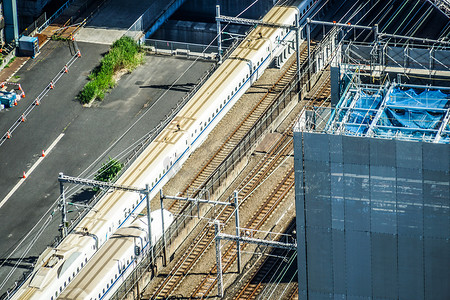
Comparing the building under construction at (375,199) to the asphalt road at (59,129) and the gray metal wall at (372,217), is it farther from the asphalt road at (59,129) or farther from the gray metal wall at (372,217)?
the asphalt road at (59,129)

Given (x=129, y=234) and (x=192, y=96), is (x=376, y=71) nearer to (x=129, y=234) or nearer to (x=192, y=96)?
(x=129, y=234)

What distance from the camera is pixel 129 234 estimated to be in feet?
343

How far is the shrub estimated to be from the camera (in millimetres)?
128750

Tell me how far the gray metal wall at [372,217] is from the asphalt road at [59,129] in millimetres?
39338

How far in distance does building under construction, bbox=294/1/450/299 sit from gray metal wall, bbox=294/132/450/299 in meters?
0.05

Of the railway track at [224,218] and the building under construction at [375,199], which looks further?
the railway track at [224,218]

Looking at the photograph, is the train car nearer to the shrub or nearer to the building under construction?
the shrub

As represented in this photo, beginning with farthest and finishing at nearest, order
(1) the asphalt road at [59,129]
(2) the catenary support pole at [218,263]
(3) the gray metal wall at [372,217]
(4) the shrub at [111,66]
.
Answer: (4) the shrub at [111,66], (1) the asphalt road at [59,129], (2) the catenary support pole at [218,263], (3) the gray metal wall at [372,217]

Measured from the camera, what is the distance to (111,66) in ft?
433

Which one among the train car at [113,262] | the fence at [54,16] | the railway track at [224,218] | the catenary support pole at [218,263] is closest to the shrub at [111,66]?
the fence at [54,16]

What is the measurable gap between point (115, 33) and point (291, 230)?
40443 mm

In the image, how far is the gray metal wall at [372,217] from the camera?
69.2 m

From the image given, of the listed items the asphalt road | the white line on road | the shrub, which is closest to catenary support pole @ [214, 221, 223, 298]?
the asphalt road

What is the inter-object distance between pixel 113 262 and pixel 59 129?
26968 mm
